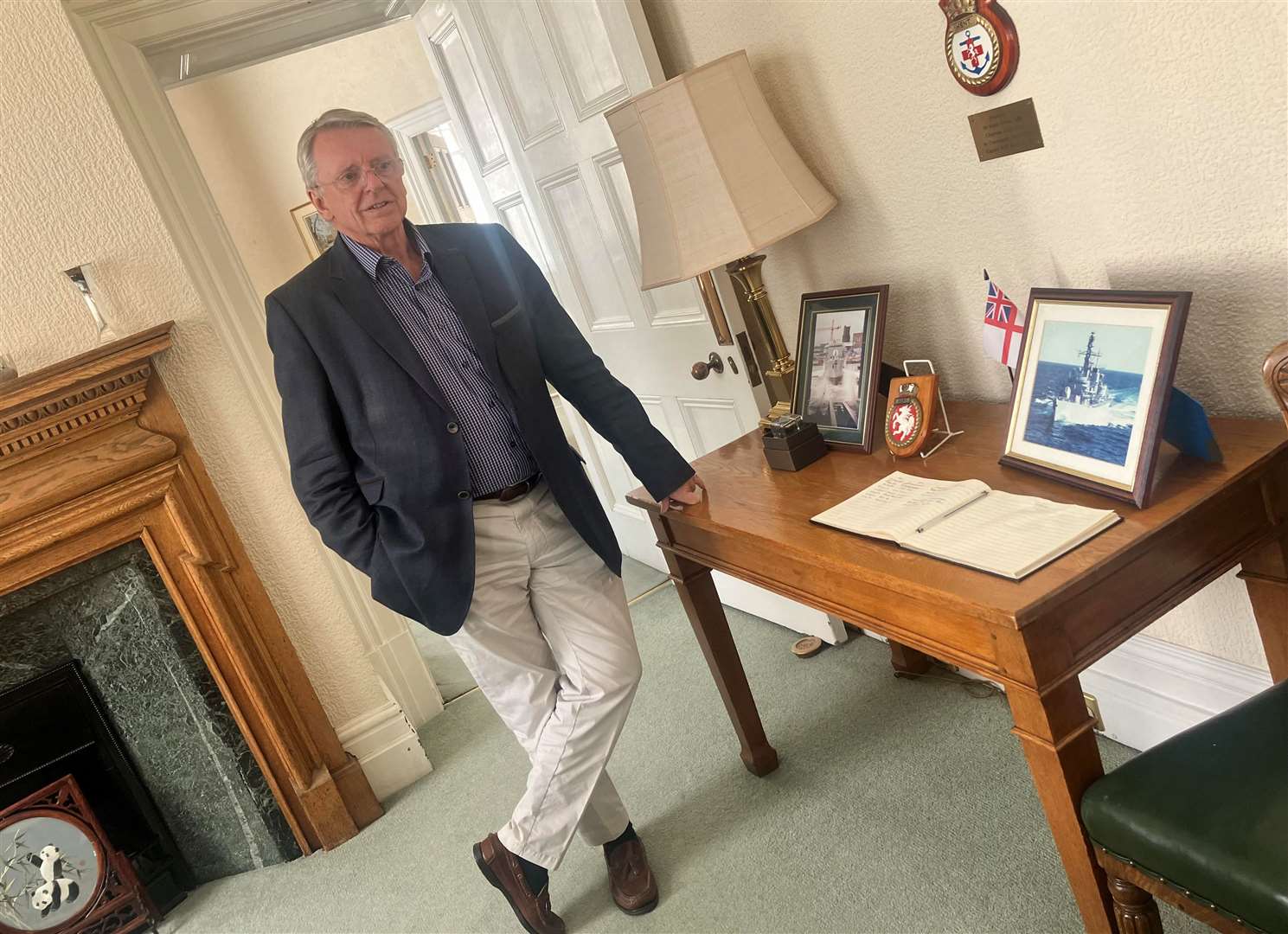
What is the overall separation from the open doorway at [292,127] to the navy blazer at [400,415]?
327 centimetres

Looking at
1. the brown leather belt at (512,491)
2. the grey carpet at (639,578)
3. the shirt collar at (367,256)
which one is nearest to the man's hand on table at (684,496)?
the brown leather belt at (512,491)

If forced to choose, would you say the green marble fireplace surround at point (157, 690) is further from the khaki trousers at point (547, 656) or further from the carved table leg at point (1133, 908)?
the carved table leg at point (1133, 908)

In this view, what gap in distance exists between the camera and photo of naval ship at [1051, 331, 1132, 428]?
1435mm

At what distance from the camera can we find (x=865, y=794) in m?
2.17

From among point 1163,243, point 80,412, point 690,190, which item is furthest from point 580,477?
point 80,412

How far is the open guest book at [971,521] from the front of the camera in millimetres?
1351

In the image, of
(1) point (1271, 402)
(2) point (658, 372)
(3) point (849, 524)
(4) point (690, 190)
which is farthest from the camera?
(2) point (658, 372)

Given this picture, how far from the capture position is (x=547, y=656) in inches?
82.0

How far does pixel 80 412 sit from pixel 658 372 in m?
1.55

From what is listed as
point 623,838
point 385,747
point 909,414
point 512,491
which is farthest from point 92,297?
point 909,414

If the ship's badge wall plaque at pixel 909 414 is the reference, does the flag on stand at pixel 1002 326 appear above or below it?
above

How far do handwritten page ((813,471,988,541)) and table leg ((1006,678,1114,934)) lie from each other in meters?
0.30

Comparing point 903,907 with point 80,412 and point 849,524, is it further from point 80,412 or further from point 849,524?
A: point 80,412

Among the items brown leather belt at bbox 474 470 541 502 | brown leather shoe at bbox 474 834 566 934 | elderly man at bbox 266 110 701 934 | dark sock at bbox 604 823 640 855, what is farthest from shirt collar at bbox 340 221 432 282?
dark sock at bbox 604 823 640 855
